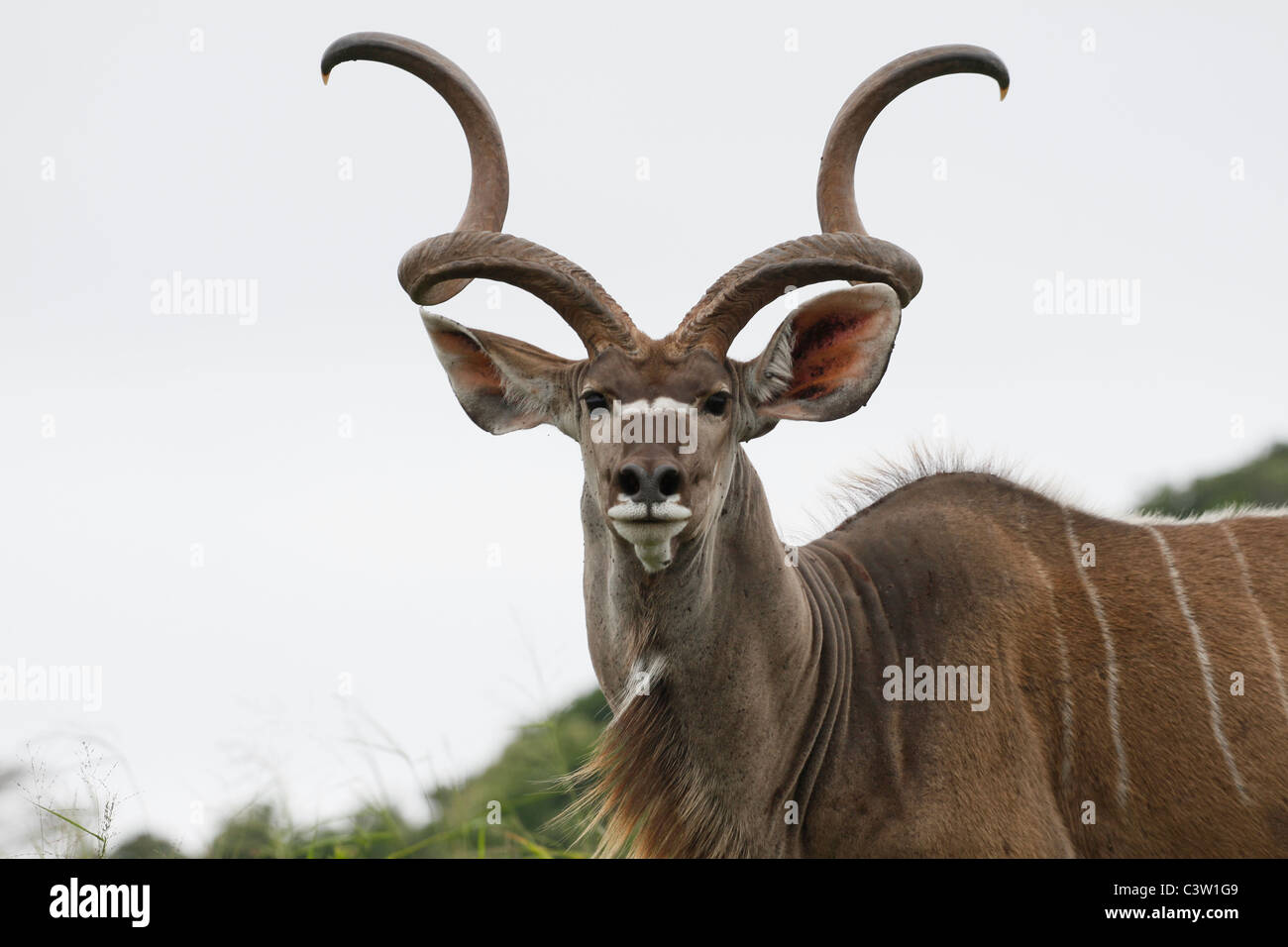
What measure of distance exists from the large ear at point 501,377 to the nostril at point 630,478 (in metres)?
0.72

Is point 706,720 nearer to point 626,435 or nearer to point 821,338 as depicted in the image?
point 626,435

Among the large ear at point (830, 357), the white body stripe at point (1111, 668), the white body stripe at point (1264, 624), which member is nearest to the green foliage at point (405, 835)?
the large ear at point (830, 357)

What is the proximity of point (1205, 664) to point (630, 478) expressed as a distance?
7.64ft

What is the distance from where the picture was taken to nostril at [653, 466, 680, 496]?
459cm

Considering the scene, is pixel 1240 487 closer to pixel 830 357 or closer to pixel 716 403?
pixel 830 357

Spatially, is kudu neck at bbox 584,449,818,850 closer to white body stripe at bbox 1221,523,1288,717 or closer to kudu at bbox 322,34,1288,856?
kudu at bbox 322,34,1288,856

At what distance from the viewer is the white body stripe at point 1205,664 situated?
17.4 ft

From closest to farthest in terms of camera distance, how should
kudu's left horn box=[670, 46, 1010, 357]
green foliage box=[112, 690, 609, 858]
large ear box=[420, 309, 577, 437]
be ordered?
1. kudu's left horn box=[670, 46, 1010, 357]
2. large ear box=[420, 309, 577, 437]
3. green foliage box=[112, 690, 609, 858]

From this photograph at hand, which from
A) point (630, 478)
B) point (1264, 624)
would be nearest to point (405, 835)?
point (630, 478)

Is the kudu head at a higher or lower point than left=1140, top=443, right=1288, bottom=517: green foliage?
higher

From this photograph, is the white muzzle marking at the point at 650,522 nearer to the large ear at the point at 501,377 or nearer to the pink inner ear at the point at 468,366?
the large ear at the point at 501,377

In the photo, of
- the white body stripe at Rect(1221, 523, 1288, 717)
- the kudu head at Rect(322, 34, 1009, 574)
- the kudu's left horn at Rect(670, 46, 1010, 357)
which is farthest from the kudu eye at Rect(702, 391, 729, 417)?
the white body stripe at Rect(1221, 523, 1288, 717)
